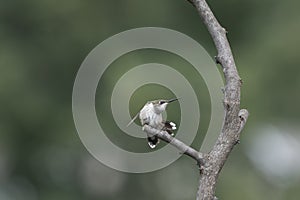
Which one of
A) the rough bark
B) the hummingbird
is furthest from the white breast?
the rough bark

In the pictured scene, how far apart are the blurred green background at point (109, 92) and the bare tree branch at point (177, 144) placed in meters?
5.52

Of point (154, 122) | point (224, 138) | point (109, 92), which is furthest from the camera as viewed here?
point (109, 92)

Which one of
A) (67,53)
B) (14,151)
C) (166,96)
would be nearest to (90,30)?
(67,53)

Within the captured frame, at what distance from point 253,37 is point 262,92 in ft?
2.95

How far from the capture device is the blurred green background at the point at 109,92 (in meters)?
8.44

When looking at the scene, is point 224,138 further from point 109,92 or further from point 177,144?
point 109,92

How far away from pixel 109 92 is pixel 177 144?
5.86m

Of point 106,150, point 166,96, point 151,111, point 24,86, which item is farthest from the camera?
point 24,86

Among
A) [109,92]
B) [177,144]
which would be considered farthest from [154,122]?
[109,92]

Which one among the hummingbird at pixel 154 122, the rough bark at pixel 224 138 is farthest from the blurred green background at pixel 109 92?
the rough bark at pixel 224 138

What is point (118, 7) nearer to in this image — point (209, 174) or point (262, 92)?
point (262, 92)

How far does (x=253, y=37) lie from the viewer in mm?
9172

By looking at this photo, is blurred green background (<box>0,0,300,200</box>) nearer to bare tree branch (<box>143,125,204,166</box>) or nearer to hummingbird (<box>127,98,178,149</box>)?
hummingbird (<box>127,98,178,149</box>)

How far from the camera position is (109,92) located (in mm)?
8391
